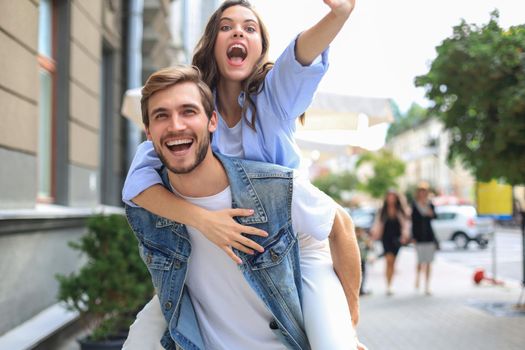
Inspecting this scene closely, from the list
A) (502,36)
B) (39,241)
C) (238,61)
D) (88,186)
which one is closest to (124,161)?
Answer: (88,186)

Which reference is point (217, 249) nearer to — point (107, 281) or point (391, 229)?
point (107, 281)

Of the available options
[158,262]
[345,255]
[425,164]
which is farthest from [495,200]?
[425,164]

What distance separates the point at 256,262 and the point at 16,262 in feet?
14.3

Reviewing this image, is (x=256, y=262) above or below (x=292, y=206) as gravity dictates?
below

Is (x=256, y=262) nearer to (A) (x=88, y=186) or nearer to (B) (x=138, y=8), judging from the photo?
(A) (x=88, y=186)

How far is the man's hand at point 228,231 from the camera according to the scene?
8.18 ft

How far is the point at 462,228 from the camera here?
1139 inches

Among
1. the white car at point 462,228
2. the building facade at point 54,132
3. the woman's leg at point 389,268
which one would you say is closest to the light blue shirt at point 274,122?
the building facade at point 54,132

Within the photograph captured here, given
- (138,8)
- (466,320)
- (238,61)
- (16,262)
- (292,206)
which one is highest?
(138,8)

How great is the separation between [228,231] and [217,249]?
0.62ft

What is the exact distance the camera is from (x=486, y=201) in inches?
510

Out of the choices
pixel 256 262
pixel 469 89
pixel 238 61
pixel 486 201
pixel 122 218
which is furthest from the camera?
pixel 486 201

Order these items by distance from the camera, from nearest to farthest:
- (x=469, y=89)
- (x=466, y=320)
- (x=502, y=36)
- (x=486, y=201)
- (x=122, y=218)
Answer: (x=502, y=36), (x=122, y=218), (x=469, y=89), (x=466, y=320), (x=486, y=201)

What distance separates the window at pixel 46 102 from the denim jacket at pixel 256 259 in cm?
586
